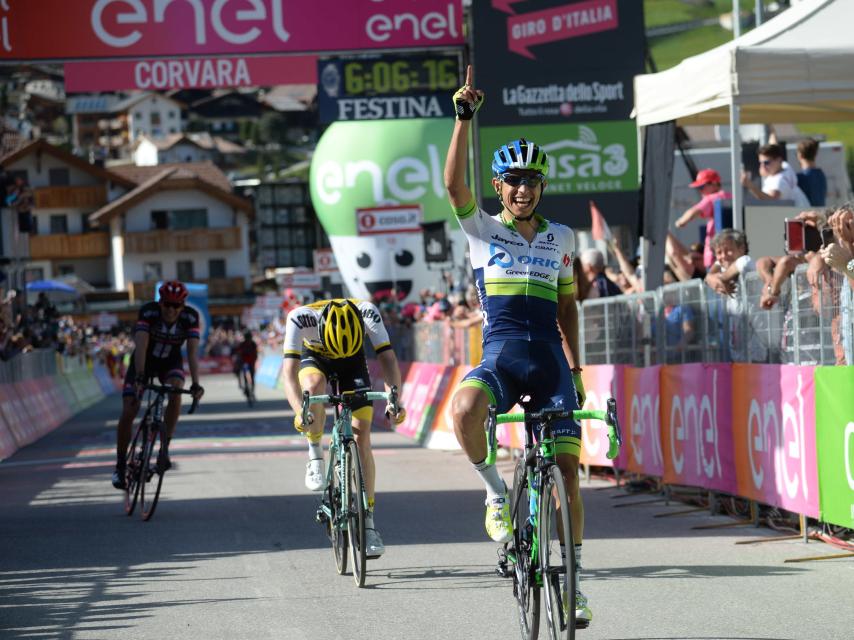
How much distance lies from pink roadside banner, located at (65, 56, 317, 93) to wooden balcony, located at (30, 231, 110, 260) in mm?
99836

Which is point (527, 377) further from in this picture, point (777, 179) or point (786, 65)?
point (777, 179)

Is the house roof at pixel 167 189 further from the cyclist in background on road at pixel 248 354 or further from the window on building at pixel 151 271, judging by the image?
the cyclist in background on road at pixel 248 354

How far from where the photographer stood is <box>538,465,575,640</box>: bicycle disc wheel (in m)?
6.38

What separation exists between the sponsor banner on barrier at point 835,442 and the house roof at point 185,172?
112 meters

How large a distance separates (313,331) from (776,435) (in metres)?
3.15

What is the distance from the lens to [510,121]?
80.5 ft

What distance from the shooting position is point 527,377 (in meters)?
7.21

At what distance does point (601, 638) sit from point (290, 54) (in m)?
16.1

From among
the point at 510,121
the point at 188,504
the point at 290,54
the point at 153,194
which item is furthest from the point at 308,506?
the point at 153,194

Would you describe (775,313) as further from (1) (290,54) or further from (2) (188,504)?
(1) (290,54)

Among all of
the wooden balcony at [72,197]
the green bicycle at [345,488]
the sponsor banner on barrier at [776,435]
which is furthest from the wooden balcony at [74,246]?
the green bicycle at [345,488]

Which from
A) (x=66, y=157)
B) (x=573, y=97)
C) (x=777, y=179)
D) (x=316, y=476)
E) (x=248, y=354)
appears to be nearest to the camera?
(x=316, y=476)

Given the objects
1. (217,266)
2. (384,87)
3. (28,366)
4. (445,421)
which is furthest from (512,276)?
(217,266)

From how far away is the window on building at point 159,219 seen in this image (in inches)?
4692
